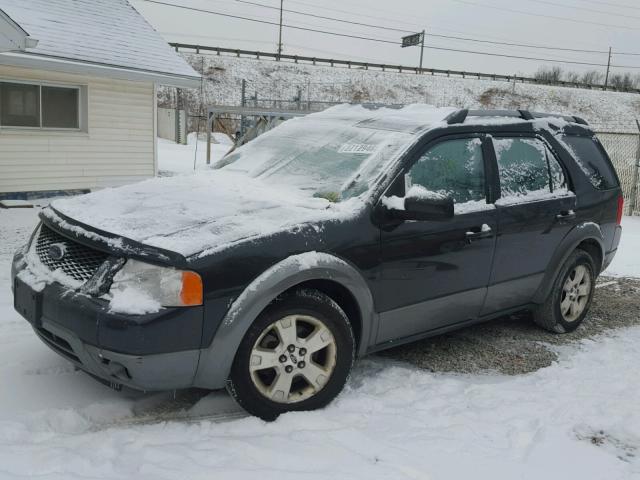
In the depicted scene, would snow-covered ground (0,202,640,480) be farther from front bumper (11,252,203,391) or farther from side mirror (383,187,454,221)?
side mirror (383,187,454,221)

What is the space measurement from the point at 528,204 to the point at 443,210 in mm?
1240

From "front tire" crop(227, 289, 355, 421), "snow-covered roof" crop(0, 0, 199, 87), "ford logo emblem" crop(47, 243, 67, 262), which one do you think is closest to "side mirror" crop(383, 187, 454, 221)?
"front tire" crop(227, 289, 355, 421)

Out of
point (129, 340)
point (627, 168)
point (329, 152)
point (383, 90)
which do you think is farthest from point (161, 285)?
point (383, 90)

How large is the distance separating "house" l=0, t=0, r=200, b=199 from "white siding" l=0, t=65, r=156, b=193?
2 cm

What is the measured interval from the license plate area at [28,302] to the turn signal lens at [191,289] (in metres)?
0.85

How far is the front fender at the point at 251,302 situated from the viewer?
9.94 ft

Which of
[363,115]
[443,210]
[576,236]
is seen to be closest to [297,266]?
[443,210]

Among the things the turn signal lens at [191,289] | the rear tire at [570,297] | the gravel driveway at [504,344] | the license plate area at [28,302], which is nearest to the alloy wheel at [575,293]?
the rear tire at [570,297]

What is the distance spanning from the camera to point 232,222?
3256 millimetres

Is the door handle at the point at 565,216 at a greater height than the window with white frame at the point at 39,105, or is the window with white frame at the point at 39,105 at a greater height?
the window with white frame at the point at 39,105

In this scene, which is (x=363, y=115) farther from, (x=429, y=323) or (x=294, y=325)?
(x=294, y=325)

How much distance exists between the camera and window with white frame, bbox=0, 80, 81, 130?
36.2ft

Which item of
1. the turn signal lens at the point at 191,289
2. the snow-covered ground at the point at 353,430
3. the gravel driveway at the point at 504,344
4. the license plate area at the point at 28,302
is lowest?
the gravel driveway at the point at 504,344

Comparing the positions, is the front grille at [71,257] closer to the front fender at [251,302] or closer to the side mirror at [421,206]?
the front fender at [251,302]
